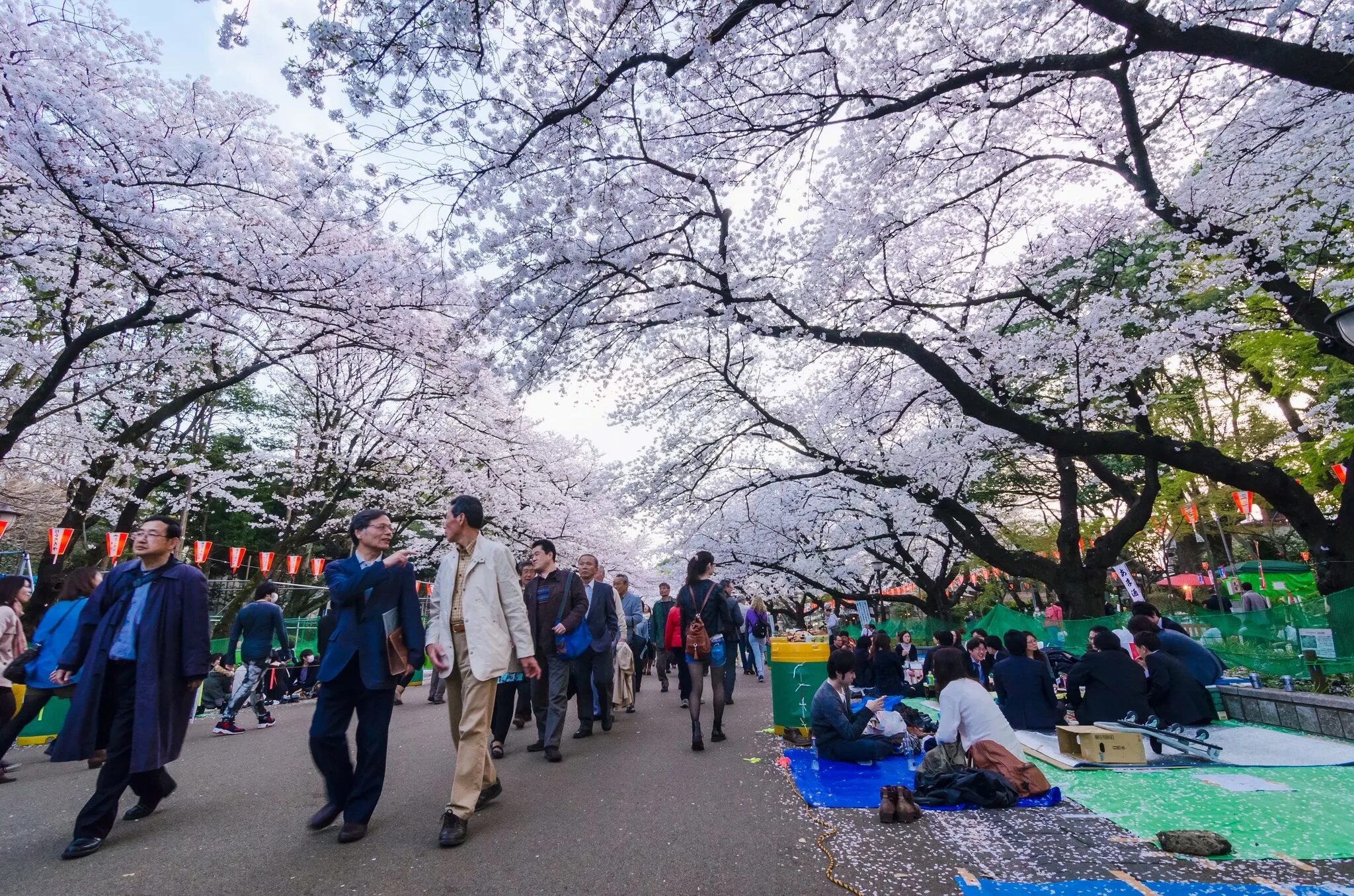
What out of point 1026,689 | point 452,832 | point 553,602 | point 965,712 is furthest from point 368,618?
point 1026,689

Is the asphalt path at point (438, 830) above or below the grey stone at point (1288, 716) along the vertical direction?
below

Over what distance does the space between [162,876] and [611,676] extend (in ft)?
14.8

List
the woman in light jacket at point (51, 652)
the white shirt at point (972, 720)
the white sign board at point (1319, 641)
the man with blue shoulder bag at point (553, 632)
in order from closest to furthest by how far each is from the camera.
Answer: the white shirt at point (972, 720) < the woman in light jacket at point (51, 652) < the man with blue shoulder bag at point (553, 632) < the white sign board at point (1319, 641)

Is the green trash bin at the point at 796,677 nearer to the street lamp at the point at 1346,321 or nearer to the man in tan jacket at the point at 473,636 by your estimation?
the man in tan jacket at the point at 473,636

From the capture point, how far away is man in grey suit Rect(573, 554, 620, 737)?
6.73 metres

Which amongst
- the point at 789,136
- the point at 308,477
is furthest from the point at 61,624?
the point at 308,477

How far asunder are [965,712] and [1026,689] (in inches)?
100

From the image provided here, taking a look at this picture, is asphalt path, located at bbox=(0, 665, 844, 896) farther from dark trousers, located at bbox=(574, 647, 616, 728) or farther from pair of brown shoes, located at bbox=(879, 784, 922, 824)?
dark trousers, located at bbox=(574, 647, 616, 728)

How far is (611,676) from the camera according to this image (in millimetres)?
7141

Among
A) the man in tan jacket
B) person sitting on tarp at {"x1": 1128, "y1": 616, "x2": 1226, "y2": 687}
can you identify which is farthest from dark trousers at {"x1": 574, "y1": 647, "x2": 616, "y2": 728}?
person sitting on tarp at {"x1": 1128, "y1": 616, "x2": 1226, "y2": 687}

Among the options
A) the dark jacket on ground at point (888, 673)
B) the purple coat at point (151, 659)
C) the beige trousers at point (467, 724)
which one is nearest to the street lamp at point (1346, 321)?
the dark jacket on ground at point (888, 673)

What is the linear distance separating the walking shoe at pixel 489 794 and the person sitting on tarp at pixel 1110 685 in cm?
540

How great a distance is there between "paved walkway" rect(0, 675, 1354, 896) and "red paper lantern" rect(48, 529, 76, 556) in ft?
28.3

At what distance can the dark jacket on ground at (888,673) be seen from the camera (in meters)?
9.59
